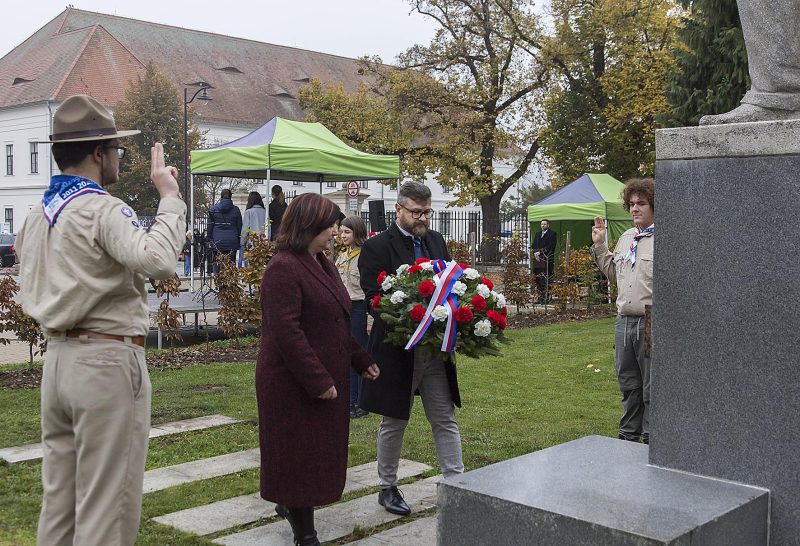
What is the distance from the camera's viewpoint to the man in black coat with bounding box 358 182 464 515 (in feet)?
15.8

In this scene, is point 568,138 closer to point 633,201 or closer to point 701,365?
point 633,201

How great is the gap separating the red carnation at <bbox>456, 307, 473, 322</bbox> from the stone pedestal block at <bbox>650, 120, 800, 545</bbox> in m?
1.33

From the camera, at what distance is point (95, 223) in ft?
10.4

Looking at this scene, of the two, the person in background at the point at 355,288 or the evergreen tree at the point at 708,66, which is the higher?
the evergreen tree at the point at 708,66

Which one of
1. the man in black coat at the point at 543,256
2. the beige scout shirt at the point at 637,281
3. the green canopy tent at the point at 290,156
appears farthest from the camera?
the man in black coat at the point at 543,256

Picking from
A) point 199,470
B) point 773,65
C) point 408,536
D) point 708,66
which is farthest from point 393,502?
point 708,66

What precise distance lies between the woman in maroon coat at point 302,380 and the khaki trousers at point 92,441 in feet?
3.21

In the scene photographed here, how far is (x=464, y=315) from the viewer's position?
4617 mm

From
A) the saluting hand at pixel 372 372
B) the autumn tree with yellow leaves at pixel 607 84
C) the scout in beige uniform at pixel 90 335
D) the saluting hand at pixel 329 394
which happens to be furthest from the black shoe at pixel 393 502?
the autumn tree with yellow leaves at pixel 607 84

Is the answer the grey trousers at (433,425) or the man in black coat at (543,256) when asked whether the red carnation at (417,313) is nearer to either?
the grey trousers at (433,425)

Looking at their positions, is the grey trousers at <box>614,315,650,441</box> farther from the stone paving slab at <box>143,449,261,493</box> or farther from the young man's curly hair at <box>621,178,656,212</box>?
the stone paving slab at <box>143,449,261,493</box>

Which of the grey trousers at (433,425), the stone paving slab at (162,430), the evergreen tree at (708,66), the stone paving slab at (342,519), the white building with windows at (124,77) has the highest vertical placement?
the white building with windows at (124,77)

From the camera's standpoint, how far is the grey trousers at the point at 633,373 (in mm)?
5551

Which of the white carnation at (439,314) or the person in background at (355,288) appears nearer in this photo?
the white carnation at (439,314)
